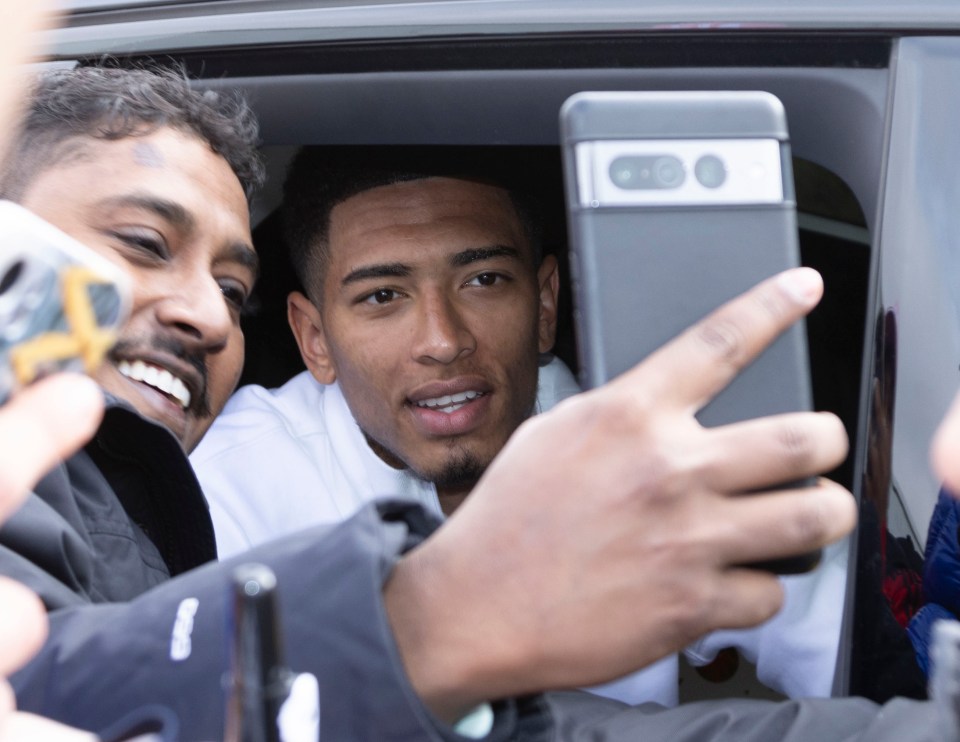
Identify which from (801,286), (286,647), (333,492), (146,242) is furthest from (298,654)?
(333,492)

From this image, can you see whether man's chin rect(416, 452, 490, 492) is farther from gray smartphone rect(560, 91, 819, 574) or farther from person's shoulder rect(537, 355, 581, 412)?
gray smartphone rect(560, 91, 819, 574)

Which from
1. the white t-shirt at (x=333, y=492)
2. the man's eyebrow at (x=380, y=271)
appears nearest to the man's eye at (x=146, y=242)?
the white t-shirt at (x=333, y=492)

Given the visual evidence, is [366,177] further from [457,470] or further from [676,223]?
[676,223]

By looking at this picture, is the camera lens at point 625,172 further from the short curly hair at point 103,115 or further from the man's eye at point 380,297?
the man's eye at point 380,297

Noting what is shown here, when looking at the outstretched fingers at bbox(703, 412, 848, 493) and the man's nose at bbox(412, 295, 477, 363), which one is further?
the man's nose at bbox(412, 295, 477, 363)

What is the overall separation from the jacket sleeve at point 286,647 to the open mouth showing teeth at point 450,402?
1556mm

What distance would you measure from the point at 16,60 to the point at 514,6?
38.6 inches

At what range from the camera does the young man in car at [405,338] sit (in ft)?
8.05

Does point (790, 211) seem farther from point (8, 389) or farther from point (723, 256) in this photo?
point (8, 389)

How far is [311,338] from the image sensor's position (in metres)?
2.82

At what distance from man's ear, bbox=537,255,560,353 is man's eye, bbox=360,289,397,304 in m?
0.45

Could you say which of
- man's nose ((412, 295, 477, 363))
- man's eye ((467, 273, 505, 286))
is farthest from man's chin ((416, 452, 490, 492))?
man's eye ((467, 273, 505, 286))

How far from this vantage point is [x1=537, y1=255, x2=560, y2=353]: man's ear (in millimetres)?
2850

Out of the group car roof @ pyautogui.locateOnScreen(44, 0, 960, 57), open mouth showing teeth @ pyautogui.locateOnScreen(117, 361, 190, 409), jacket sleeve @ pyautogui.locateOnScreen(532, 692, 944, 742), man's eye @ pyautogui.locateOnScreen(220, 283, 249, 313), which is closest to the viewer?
jacket sleeve @ pyautogui.locateOnScreen(532, 692, 944, 742)
